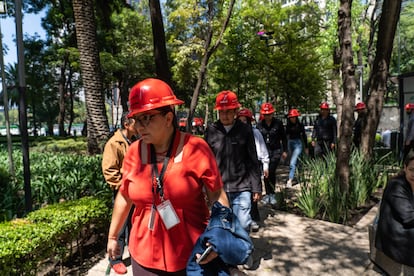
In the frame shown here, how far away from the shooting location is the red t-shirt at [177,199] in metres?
1.77

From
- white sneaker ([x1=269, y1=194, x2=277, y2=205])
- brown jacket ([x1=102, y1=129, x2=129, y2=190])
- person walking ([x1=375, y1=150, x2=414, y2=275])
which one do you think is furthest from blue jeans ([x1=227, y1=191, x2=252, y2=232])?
white sneaker ([x1=269, y1=194, x2=277, y2=205])

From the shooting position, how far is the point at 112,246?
205cm

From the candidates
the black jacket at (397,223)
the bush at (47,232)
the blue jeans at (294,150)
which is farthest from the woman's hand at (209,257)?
the blue jeans at (294,150)

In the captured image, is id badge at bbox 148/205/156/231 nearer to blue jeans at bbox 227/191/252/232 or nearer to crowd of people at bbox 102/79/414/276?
crowd of people at bbox 102/79/414/276

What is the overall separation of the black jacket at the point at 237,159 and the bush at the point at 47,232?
1.50 metres

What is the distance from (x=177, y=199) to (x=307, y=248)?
109 inches

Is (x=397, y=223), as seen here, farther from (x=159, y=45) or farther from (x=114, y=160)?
(x=159, y=45)

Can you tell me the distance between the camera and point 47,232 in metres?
3.11

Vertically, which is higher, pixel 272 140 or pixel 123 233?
pixel 272 140

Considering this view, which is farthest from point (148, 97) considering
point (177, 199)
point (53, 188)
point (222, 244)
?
point (53, 188)

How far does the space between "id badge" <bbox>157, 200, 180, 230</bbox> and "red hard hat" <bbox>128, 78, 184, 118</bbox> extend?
482 millimetres

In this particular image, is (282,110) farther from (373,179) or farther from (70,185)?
(70,185)

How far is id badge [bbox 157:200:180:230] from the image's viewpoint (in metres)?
1.76

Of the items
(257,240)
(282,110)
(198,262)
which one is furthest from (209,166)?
(282,110)
